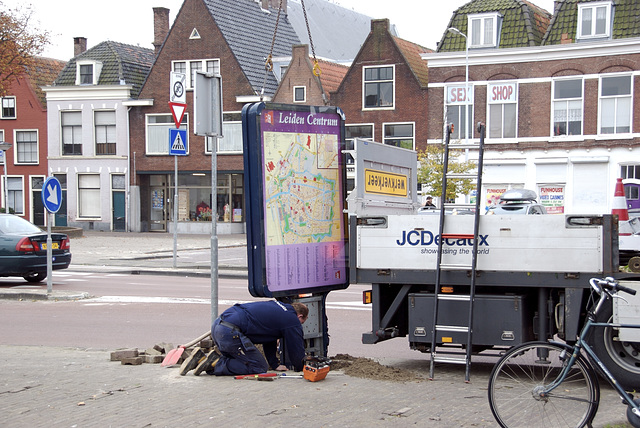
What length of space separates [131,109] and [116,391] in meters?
38.8

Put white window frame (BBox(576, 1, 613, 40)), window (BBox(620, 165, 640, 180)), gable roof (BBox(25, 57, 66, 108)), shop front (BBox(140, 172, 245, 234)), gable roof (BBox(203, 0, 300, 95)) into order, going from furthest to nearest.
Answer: gable roof (BBox(25, 57, 66, 108)) → gable roof (BBox(203, 0, 300, 95)) → shop front (BBox(140, 172, 245, 234)) → white window frame (BBox(576, 1, 613, 40)) → window (BBox(620, 165, 640, 180))

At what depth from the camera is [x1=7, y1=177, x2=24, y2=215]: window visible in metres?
46.5

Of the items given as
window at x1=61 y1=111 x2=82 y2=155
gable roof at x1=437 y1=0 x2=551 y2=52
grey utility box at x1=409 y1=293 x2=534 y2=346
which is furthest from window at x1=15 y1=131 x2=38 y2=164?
grey utility box at x1=409 y1=293 x2=534 y2=346

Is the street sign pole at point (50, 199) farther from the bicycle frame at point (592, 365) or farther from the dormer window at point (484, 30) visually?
the dormer window at point (484, 30)

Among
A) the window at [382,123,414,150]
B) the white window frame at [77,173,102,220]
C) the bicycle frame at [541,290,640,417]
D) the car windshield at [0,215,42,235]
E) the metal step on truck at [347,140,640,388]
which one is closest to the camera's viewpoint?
the bicycle frame at [541,290,640,417]

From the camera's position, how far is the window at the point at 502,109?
36281mm

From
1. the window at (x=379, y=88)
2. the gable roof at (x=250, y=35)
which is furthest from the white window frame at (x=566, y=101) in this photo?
the gable roof at (x=250, y=35)

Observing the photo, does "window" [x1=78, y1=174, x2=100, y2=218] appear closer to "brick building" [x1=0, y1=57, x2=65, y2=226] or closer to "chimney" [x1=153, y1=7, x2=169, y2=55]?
"brick building" [x1=0, y1=57, x2=65, y2=226]

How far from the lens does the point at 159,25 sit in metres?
47.5

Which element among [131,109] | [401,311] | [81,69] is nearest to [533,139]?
[131,109]

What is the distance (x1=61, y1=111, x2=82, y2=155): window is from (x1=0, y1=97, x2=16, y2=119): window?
152 inches

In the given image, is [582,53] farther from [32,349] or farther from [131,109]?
[32,349]

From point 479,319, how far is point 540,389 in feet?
6.36

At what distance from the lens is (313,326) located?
8.54m
